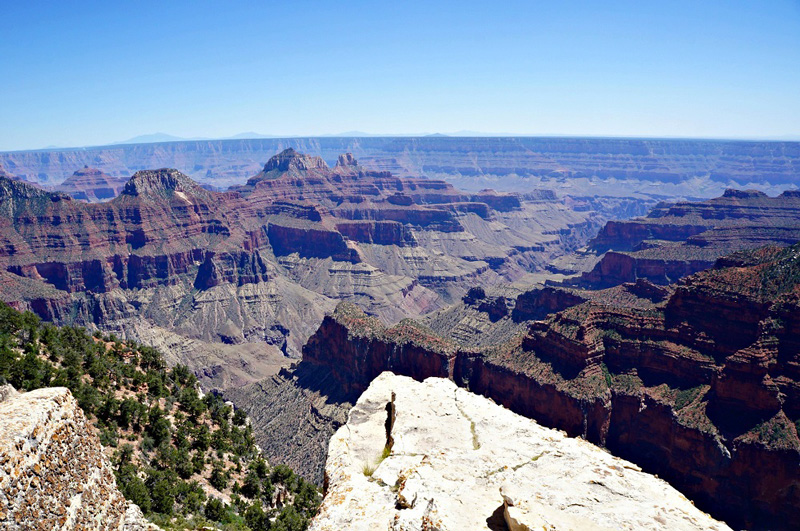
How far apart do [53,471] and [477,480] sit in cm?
1310

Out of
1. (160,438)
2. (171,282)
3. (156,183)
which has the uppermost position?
(156,183)

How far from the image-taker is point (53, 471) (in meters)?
15.3

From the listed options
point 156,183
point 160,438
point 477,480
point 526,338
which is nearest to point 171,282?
point 156,183

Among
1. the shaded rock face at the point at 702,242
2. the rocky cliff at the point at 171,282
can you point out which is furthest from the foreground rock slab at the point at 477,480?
→ the shaded rock face at the point at 702,242

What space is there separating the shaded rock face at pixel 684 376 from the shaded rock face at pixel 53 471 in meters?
49.4

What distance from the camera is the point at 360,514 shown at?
16.0m

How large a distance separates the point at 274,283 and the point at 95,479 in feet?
545

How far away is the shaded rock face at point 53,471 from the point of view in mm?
13719

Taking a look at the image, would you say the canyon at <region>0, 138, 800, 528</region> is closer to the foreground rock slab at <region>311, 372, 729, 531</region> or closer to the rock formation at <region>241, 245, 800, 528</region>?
the rock formation at <region>241, 245, 800, 528</region>

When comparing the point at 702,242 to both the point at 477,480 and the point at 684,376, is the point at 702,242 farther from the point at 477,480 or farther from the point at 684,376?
the point at 477,480

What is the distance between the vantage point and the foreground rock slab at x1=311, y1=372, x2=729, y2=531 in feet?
45.1

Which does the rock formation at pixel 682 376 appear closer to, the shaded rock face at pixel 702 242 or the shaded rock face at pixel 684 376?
the shaded rock face at pixel 684 376

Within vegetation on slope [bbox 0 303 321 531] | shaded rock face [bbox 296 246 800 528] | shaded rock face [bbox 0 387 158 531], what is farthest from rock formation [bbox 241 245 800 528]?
shaded rock face [bbox 0 387 158 531]

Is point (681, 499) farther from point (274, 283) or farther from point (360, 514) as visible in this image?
point (274, 283)
